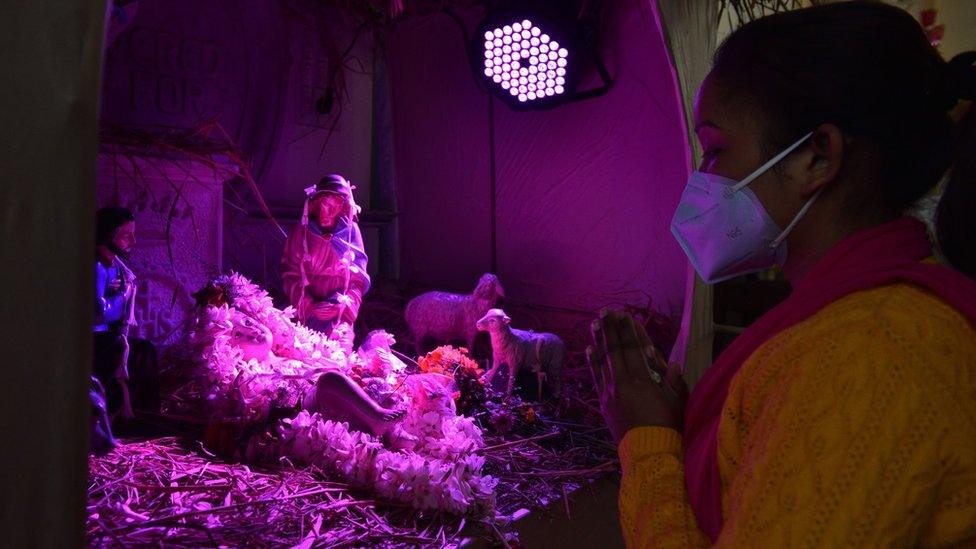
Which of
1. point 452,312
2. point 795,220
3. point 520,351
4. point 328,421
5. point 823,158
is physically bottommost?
point 328,421

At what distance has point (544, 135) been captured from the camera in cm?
498

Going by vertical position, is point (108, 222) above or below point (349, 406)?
above

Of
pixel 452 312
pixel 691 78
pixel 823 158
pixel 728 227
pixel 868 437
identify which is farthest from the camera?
pixel 452 312

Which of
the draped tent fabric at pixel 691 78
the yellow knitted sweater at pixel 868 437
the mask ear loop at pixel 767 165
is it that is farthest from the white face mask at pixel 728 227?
the draped tent fabric at pixel 691 78

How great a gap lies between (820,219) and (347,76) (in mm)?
4787

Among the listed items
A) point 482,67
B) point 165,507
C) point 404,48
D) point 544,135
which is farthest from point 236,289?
point 404,48

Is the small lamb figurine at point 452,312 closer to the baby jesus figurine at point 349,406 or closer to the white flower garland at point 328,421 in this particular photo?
the white flower garland at point 328,421

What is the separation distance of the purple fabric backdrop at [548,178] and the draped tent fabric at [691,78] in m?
0.78

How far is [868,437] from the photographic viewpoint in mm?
801

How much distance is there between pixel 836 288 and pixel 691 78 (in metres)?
2.16

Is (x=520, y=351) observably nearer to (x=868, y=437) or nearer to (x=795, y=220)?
(x=795, y=220)

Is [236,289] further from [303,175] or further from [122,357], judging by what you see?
[303,175]

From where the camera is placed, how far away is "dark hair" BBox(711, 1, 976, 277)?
1.10 m

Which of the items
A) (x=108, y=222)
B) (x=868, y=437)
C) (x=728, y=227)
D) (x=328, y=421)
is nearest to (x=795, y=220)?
(x=728, y=227)
